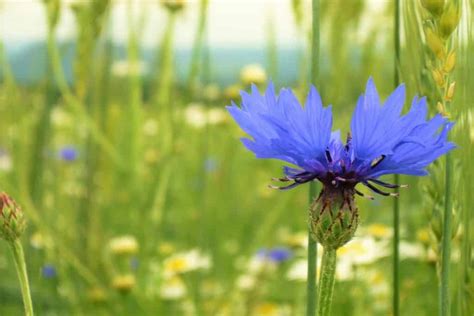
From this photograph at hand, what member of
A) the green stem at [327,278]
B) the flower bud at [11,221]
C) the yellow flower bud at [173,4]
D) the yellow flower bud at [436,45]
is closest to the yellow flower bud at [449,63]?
the yellow flower bud at [436,45]

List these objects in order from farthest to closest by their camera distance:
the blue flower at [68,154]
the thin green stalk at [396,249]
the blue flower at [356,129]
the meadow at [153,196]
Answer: the blue flower at [68,154] < the meadow at [153,196] < the thin green stalk at [396,249] < the blue flower at [356,129]

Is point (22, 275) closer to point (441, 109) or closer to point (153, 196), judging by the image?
point (441, 109)

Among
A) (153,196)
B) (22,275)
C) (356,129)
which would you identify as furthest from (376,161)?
(153,196)

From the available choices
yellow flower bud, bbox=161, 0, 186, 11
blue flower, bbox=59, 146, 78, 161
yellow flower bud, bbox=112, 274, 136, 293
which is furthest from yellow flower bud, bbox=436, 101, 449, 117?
blue flower, bbox=59, 146, 78, 161

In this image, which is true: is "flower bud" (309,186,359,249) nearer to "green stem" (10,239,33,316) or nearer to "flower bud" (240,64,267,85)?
"green stem" (10,239,33,316)

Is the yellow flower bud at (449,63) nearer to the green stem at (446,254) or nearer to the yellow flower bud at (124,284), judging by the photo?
the green stem at (446,254)

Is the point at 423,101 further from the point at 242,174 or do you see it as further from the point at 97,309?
the point at 242,174
